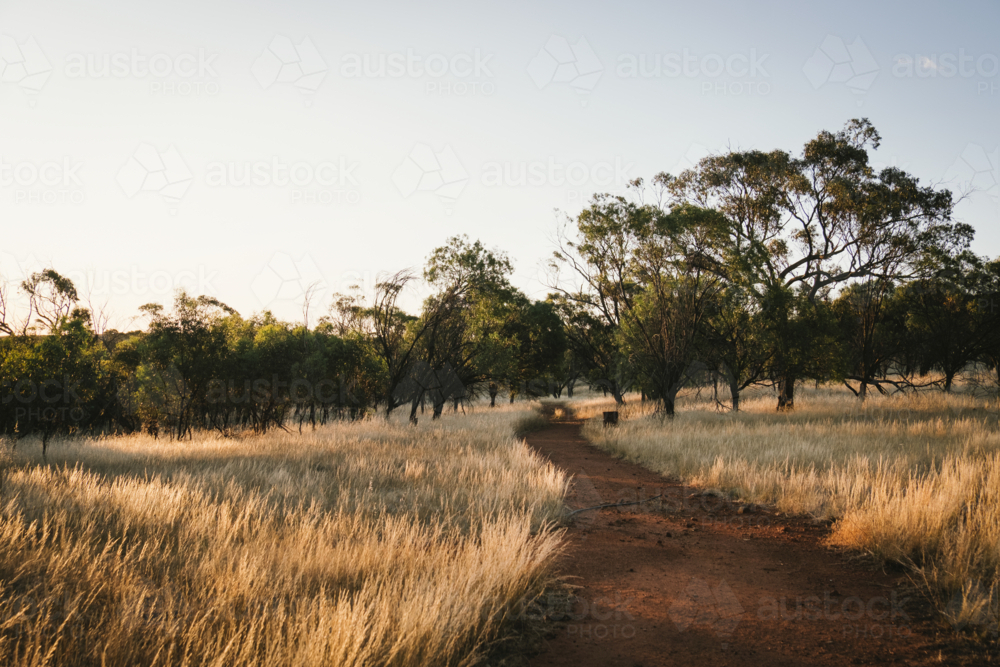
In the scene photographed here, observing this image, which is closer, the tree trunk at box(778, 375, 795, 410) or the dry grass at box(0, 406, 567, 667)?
the dry grass at box(0, 406, 567, 667)

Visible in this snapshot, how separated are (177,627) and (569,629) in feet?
9.22

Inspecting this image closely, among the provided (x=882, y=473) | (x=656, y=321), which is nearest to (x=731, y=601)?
(x=882, y=473)

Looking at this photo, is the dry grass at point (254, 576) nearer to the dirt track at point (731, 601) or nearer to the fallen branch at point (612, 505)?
the fallen branch at point (612, 505)

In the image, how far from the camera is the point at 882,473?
8.21 m

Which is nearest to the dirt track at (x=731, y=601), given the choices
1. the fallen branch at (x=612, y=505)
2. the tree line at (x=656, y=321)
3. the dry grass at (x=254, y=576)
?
the fallen branch at (x=612, y=505)

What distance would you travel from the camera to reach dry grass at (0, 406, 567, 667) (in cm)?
285

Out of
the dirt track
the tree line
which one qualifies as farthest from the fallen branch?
the tree line

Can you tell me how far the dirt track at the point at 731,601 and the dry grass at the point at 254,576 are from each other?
0.67 meters

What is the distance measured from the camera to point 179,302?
69.6 feet

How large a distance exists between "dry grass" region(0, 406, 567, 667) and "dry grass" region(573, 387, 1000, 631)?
3508mm

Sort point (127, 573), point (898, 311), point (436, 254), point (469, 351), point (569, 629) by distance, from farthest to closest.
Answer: point (898, 311)
point (469, 351)
point (436, 254)
point (569, 629)
point (127, 573)

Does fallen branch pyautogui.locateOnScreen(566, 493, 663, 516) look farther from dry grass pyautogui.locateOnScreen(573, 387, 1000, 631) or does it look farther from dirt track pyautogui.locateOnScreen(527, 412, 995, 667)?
dry grass pyautogui.locateOnScreen(573, 387, 1000, 631)

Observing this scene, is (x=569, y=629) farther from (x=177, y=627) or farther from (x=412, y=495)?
(x=412, y=495)

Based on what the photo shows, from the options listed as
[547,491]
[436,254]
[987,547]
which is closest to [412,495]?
[547,491]
